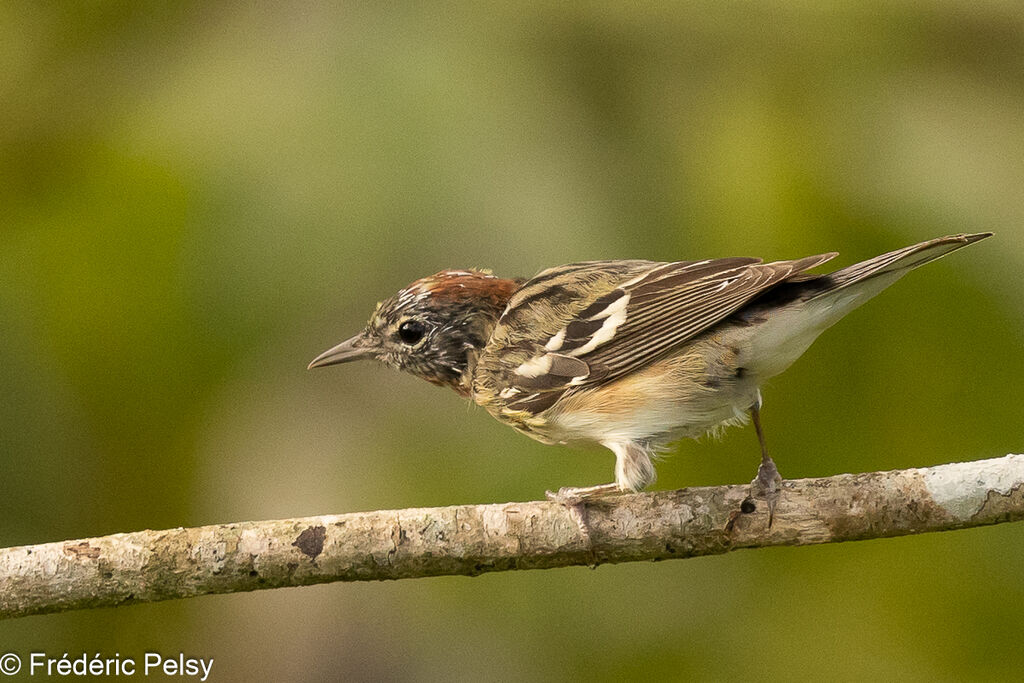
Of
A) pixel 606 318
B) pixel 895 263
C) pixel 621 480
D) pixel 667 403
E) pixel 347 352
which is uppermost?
pixel 895 263

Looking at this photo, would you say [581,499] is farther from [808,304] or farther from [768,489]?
[808,304]

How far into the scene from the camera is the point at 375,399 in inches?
215

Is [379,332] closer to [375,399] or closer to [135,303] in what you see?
[375,399]

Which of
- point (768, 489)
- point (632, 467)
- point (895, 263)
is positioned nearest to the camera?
point (895, 263)

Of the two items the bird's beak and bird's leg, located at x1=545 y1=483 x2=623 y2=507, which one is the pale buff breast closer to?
bird's leg, located at x1=545 y1=483 x2=623 y2=507

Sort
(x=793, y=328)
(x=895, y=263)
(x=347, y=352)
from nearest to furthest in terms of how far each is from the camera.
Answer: (x=895, y=263) < (x=793, y=328) < (x=347, y=352)

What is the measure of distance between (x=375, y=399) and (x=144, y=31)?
2248 millimetres

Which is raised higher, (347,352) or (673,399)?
(347,352)

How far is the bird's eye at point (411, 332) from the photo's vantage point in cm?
504

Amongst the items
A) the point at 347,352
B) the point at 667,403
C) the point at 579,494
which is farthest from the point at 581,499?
the point at 347,352

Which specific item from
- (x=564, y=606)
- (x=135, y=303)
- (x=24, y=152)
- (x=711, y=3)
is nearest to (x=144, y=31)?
(x=24, y=152)

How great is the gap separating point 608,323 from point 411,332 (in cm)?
110

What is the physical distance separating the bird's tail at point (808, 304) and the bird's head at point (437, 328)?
1402mm

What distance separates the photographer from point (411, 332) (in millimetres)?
5070
